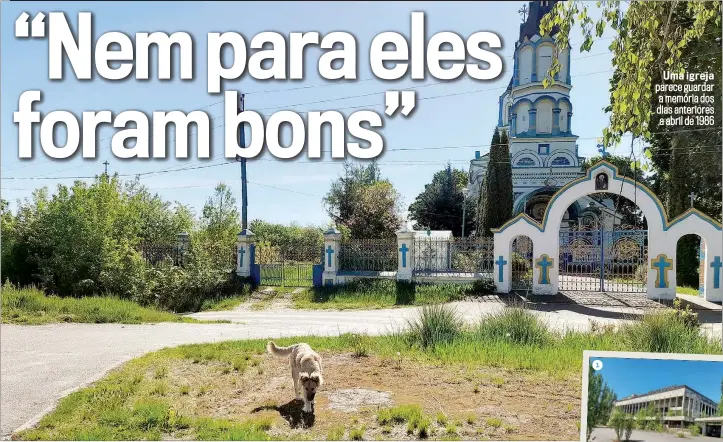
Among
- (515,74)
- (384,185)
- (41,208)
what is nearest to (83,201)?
(41,208)

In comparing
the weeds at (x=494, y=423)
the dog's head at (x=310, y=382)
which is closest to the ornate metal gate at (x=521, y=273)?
the weeds at (x=494, y=423)

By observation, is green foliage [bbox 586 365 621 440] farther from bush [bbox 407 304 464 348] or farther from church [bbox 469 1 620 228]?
church [bbox 469 1 620 228]

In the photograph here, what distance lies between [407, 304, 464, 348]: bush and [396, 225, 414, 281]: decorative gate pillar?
23.3ft

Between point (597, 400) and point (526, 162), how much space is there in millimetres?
20823

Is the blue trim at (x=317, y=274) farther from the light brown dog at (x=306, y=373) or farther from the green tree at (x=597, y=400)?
the green tree at (x=597, y=400)

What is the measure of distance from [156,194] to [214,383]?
1728cm

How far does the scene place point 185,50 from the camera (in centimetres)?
435

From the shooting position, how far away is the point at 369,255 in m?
14.7

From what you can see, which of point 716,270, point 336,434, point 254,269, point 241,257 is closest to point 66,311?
point 241,257

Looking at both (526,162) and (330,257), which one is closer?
(330,257)

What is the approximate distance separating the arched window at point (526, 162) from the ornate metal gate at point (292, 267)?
1124 centimetres

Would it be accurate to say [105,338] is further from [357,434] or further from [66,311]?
[357,434]

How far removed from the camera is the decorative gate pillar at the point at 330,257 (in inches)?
575

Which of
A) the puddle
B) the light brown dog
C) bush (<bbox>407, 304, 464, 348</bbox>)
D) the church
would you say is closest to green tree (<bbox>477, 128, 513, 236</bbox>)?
the church
